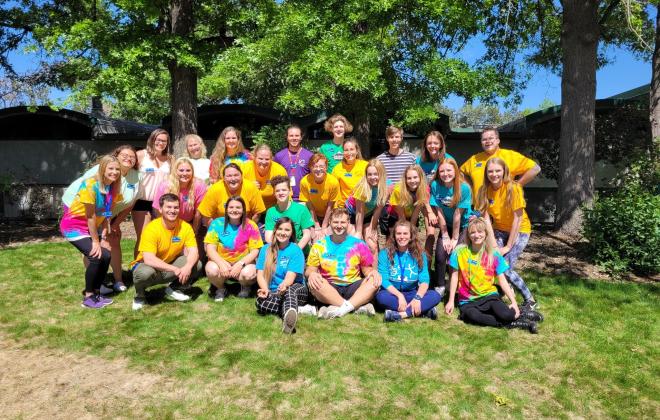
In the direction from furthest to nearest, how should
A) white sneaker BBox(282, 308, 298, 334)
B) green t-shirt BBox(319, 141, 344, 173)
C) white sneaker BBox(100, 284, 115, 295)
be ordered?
green t-shirt BBox(319, 141, 344, 173) → white sneaker BBox(100, 284, 115, 295) → white sneaker BBox(282, 308, 298, 334)

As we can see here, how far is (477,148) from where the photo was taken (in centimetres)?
1370

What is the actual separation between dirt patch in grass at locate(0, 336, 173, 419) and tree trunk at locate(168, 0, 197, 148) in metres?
7.10

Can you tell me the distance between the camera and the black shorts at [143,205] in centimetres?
561

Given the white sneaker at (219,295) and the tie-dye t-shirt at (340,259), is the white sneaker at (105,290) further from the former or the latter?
the tie-dye t-shirt at (340,259)

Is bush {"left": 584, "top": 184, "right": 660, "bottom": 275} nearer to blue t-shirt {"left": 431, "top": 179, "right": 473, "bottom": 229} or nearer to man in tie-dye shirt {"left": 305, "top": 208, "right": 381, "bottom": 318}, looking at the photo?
blue t-shirt {"left": 431, "top": 179, "right": 473, "bottom": 229}

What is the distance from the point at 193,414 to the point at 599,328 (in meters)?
3.79

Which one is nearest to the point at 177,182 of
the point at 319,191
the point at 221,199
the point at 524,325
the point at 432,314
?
the point at 221,199

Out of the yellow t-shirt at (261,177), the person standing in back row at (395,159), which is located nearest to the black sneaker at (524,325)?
the person standing in back row at (395,159)

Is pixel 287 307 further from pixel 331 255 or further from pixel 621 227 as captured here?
pixel 621 227

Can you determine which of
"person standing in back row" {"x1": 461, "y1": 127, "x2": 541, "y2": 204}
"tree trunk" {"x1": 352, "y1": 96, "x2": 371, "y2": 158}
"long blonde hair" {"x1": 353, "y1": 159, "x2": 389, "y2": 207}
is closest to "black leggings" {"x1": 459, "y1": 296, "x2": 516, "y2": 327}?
"person standing in back row" {"x1": 461, "y1": 127, "x2": 541, "y2": 204}

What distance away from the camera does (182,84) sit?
33.9 feet

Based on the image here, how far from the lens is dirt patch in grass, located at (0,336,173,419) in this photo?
3137 mm

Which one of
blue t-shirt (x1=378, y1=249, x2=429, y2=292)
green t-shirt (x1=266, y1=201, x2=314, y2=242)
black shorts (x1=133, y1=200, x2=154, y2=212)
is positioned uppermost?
black shorts (x1=133, y1=200, x2=154, y2=212)

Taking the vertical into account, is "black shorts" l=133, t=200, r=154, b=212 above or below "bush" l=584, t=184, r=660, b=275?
above
